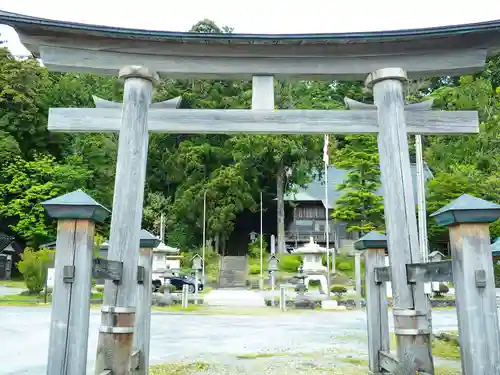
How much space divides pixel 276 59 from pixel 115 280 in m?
3.14

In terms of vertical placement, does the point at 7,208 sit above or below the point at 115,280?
above

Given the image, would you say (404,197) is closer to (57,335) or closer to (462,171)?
(57,335)

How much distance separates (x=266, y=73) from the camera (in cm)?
548

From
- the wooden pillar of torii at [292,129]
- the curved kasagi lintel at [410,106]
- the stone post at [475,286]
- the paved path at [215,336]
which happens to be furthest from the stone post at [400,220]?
the paved path at [215,336]

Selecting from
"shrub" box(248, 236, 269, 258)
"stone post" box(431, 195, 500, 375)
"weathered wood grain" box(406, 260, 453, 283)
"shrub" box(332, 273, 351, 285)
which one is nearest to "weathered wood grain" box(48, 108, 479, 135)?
"weathered wood grain" box(406, 260, 453, 283)

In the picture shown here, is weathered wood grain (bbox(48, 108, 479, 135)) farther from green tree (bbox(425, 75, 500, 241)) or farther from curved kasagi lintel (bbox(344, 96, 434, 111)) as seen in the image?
green tree (bbox(425, 75, 500, 241))

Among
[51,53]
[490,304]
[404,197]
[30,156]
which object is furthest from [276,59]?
[30,156]

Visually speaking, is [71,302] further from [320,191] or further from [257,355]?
[320,191]

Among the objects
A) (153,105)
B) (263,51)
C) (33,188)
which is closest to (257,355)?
(153,105)


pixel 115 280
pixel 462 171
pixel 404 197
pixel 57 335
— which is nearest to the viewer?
pixel 57 335

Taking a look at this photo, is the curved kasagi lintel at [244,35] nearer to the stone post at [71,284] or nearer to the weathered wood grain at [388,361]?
the stone post at [71,284]

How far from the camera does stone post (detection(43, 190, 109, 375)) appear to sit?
11.3 feet

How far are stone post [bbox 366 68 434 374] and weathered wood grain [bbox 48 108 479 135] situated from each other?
245 millimetres

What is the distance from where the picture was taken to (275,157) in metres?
31.9
